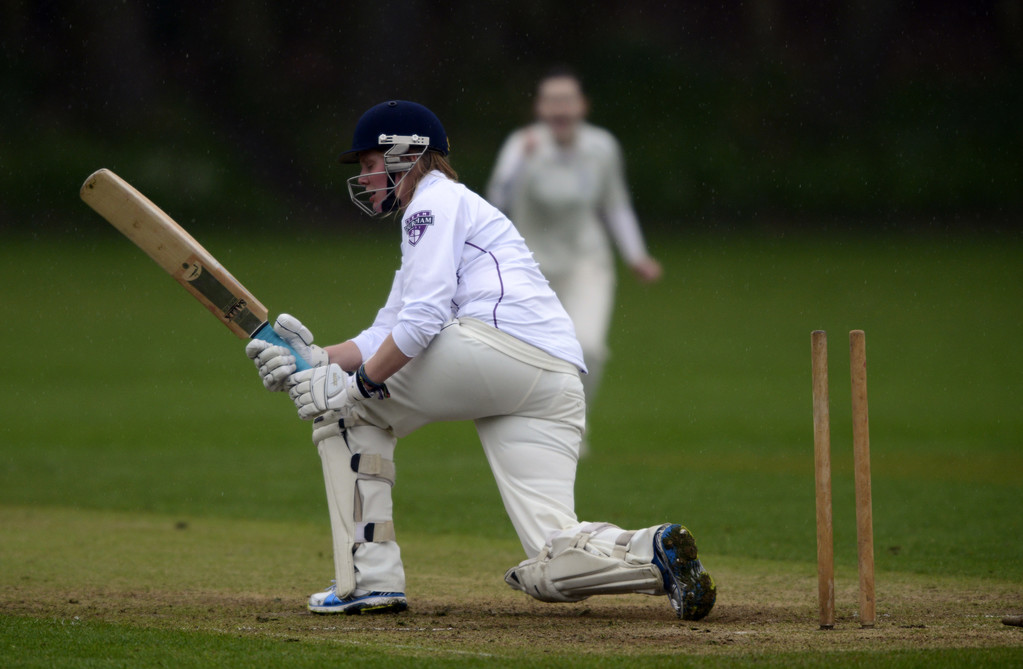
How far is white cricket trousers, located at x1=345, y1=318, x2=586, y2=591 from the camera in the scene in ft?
15.4

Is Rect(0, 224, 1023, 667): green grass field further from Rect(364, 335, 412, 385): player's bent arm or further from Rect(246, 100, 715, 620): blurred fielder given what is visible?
Rect(364, 335, 412, 385): player's bent arm

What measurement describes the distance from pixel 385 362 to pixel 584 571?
92cm

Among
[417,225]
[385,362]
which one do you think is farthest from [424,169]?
[385,362]

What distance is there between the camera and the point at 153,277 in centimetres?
2255

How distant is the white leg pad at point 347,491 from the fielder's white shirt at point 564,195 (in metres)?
4.36

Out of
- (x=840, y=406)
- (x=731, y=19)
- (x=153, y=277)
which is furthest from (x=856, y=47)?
(x=840, y=406)

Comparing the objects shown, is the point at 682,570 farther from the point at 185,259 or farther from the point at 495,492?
the point at 495,492

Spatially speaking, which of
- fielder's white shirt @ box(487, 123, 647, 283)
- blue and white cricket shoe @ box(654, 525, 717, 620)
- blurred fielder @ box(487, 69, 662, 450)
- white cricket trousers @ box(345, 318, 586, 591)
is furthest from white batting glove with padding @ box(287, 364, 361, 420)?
fielder's white shirt @ box(487, 123, 647, 283)

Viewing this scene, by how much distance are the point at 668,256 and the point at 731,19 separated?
8.98 metres

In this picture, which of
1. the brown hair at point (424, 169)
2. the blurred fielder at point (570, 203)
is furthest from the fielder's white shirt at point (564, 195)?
the brown hair at point (424, 169)

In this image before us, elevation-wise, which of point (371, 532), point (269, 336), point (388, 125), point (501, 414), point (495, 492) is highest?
point (388, 125)

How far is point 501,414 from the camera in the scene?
4.81m

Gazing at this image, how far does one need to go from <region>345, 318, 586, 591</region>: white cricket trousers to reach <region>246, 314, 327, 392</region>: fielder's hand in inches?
10.2

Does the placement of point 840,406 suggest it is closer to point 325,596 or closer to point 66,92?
point 325,596
